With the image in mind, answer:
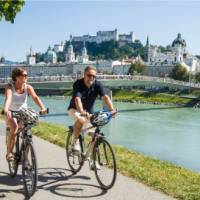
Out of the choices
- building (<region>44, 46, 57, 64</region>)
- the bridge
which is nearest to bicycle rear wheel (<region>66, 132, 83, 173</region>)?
the bridge

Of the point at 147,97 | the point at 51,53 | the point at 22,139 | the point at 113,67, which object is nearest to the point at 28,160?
the point at 22,139

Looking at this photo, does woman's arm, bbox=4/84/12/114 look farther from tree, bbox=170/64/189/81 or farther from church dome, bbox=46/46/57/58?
church dome, bbox=46/46/57/58

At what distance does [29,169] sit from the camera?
4484mm

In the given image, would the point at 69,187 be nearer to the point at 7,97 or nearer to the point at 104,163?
the point at 104,163

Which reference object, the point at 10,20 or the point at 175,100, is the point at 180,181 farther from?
the point at 175,100

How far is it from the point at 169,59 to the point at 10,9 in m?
134

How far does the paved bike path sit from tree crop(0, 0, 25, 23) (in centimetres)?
278

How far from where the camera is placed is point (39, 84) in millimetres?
51344

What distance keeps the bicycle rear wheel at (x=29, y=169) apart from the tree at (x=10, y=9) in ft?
12.4

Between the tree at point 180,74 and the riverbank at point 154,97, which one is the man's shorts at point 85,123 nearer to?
the riverbank at point 154,97

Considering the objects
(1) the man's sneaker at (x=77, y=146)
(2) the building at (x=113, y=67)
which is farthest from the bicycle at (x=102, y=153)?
(2) the building at (x=113, y=67)

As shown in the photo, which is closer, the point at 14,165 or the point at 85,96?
the point at 14,165

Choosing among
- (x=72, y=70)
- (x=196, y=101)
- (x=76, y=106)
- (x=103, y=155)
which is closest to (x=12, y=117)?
(x=76, y=106)

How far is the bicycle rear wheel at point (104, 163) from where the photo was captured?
4852 millimetres
